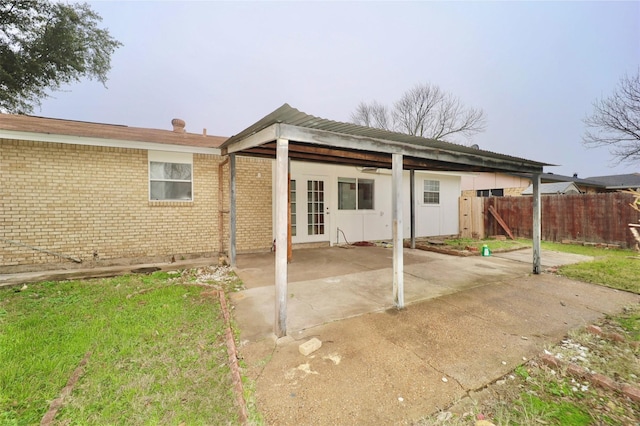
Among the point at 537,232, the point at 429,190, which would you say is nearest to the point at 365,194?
the point at 429,190

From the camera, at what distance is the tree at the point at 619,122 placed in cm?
1355

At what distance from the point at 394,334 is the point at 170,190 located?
250 inches

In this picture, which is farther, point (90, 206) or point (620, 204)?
point (620, 204)

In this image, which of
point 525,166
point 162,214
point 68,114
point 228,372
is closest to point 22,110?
point 162,214

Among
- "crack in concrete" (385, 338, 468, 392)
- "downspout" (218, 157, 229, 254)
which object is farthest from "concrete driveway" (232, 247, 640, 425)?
"downspout" (218, 157, 229, 254)

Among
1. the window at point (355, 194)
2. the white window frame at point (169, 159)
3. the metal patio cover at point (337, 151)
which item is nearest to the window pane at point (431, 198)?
the window at point (355, 194)

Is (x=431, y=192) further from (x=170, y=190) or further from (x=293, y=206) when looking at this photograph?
(x=170, y=190)

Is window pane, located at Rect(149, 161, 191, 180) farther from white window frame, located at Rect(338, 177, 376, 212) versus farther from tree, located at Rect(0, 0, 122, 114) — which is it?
tree, located at Rect(0, 0, 122, 114)

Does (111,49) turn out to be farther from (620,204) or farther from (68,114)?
(68,114)

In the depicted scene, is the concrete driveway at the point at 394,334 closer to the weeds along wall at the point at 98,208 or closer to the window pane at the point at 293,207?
the weeds along wall at the point at 98,208

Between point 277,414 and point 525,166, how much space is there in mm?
6581

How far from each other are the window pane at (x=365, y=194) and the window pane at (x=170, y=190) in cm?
561

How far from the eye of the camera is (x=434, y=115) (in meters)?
26.0

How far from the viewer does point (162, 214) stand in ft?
22.1
